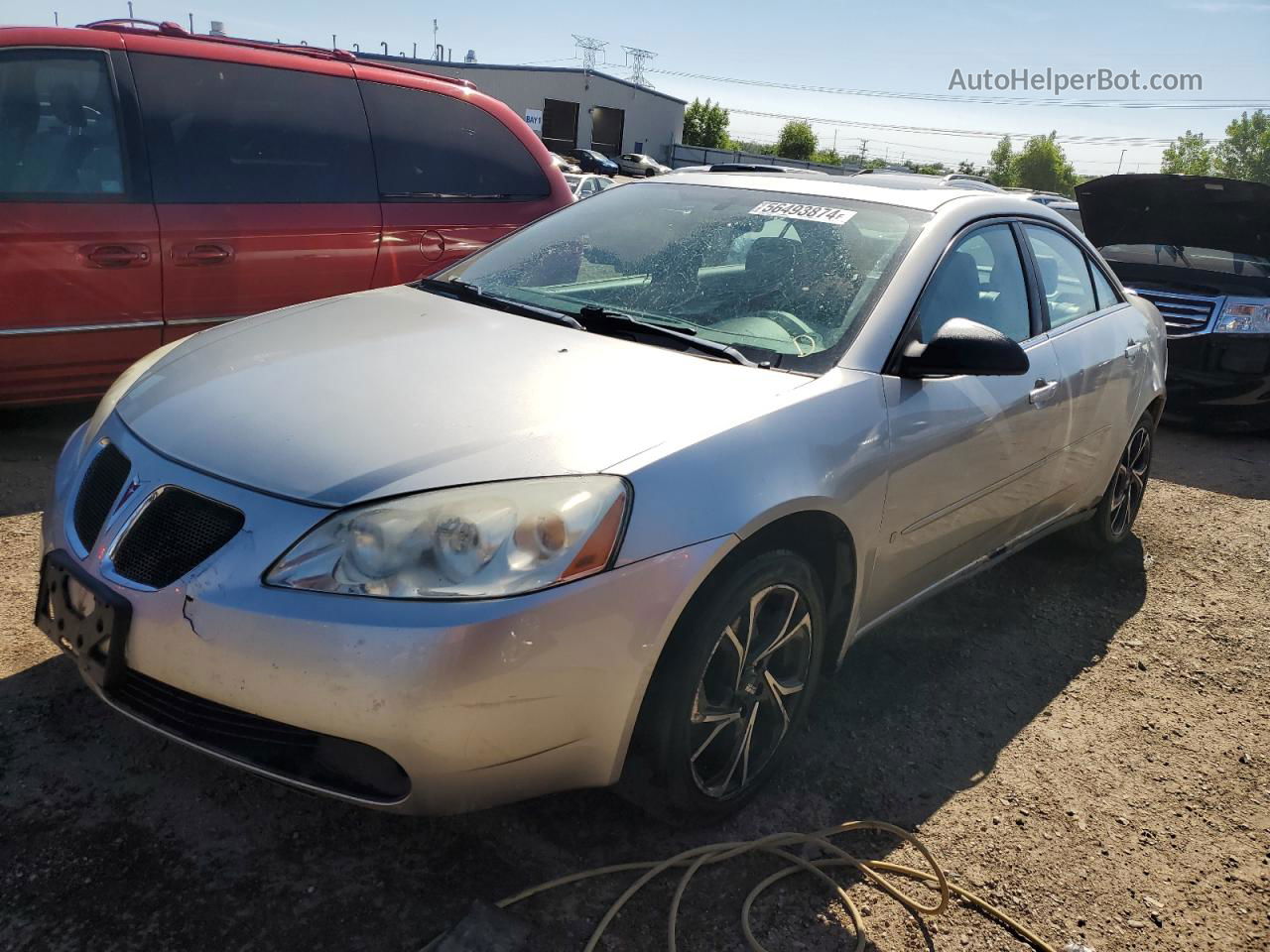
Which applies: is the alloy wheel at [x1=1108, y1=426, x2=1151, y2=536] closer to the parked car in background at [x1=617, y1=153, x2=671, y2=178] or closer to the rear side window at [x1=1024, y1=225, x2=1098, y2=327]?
the rear side window at [x1=1024, y1=225, x2=1098, y2=327]

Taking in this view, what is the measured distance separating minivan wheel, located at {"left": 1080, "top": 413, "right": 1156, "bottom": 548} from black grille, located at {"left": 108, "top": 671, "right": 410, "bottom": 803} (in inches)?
140

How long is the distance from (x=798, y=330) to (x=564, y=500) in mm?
1089

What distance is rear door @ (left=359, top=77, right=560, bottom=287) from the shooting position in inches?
209

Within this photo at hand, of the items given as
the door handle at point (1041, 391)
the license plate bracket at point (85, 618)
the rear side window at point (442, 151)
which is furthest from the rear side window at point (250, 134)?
the door handle at point (1041, 391)

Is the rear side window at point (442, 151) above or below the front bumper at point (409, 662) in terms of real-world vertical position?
above

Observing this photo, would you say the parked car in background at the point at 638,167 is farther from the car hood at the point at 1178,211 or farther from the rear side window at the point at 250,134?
the rear side window at the point at 250,134

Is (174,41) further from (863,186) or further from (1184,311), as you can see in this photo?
(1184,311)

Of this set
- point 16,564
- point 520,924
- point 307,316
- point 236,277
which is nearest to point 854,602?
point 520,924

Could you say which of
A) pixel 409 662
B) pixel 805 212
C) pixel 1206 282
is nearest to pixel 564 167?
pixel 1206 282

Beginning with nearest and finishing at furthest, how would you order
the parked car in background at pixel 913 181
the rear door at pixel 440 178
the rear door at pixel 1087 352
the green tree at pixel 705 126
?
the parked car in background at pixel 913 181 < the rear door at pixel 1087 352 < the rear door at pixel 440 178 < the green tree at pixel 705 126

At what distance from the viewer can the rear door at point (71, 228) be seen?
4.24 meters

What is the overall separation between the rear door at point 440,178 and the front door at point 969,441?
2.94 m

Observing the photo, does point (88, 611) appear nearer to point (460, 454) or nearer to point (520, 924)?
point (460, 454)

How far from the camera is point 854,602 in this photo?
280 centimetres
